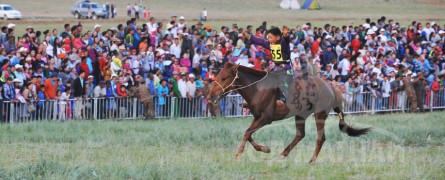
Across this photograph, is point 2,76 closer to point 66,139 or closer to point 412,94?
point 66,139

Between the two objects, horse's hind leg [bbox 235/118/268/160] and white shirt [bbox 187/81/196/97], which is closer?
horse's hind leg [bbox 235/118/268/160]

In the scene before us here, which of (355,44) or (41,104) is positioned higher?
(355,44)

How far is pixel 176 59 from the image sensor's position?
26.8m

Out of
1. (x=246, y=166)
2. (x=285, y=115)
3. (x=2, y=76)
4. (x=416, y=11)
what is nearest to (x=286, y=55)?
(x=285, y=115)

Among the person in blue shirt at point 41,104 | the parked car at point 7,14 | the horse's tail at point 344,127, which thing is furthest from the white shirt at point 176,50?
the parked car at point 7,14

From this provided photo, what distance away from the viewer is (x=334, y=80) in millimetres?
28094

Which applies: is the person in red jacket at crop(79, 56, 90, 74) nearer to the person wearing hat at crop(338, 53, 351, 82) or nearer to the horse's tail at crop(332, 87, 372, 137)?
the person wearing hat at crop(338, 53, 351, 82)

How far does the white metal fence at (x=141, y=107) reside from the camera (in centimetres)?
2288

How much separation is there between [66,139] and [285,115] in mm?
5097

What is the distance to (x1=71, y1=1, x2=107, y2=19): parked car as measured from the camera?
2167 inches

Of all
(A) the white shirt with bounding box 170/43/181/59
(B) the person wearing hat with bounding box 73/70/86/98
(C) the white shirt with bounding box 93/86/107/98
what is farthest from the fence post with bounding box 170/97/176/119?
(B) the person wearing hat with bounding box 73/70/86/98

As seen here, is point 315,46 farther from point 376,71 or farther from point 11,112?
point 11,112

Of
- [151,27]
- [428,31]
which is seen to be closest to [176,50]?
[151,27]

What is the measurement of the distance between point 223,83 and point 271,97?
1058mm
